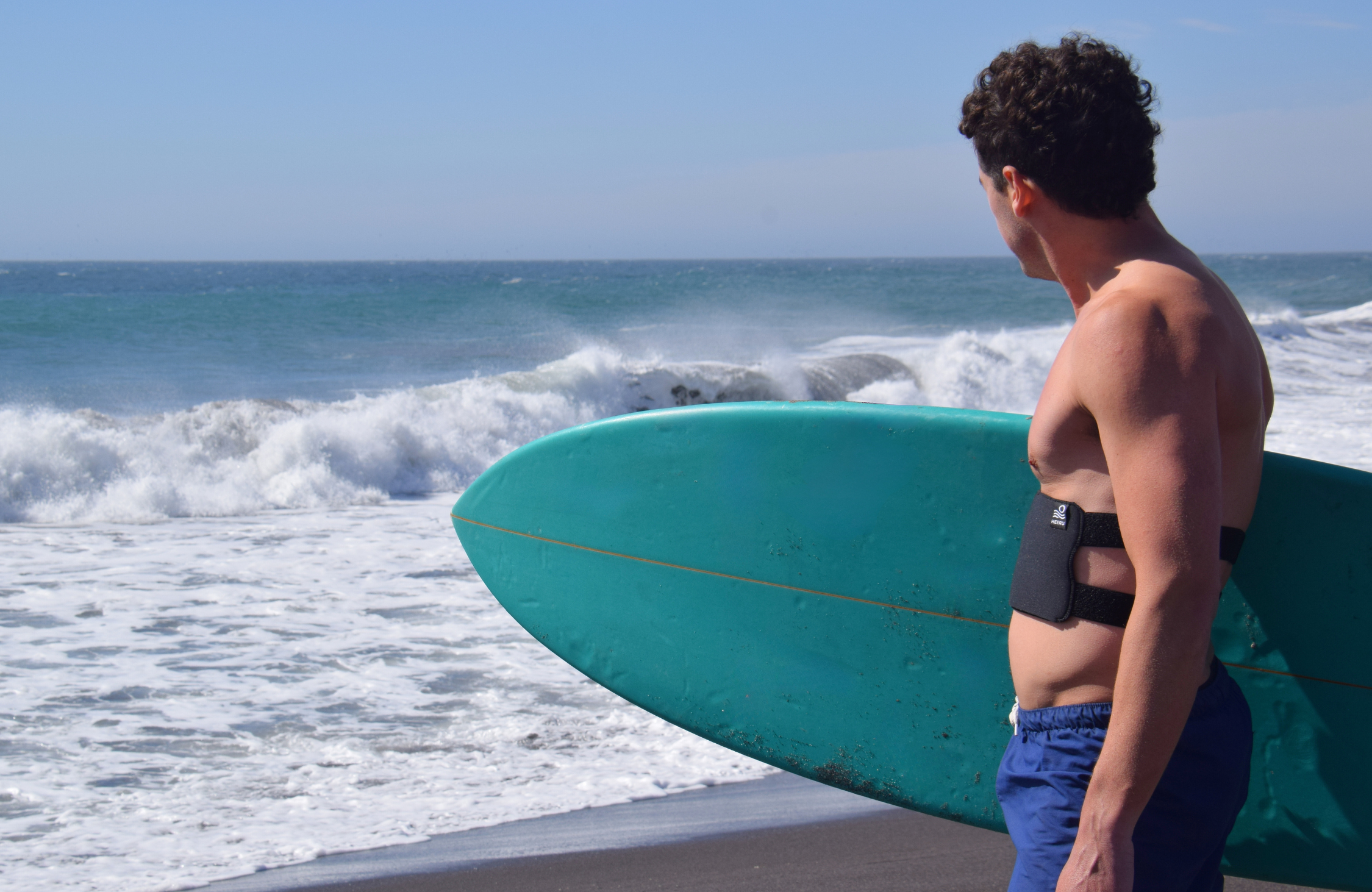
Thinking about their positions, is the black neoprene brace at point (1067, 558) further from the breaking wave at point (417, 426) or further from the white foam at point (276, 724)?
the breaking wave at point (417, 426)

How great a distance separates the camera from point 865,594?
188 cm

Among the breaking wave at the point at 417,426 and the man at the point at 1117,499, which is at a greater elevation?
the man at the point at 1117,499

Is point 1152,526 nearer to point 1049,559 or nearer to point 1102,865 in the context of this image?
point 1049,559

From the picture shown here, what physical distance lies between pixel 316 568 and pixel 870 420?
13.2 feet

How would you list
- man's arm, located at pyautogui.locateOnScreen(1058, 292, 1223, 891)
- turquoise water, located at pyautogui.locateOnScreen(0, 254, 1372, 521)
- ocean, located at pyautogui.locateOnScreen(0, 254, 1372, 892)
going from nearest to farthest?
man's arm, located at pyautogui.locateOnScreen(1058, 292, 1223, 891) < ocean, located at pyautogui.locateOnScreen(0, 254, 1372, 892) < turquoise water, located at pyautogui.locateOnScreen(0, 254, 1372, 521)

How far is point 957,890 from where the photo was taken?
2295mm

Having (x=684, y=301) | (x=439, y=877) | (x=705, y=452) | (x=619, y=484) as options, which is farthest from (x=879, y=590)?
(x=684, y=301)

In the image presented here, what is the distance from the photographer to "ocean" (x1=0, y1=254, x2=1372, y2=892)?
8.86 ft

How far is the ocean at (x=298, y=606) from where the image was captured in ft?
8.86

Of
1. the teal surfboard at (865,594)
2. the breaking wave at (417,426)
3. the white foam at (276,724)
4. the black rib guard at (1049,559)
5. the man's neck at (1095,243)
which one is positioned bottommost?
the white foam at (276,724)

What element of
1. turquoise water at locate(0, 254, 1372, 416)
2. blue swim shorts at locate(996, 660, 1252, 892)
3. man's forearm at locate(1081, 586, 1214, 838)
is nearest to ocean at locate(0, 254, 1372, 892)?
turquoise water at locate(0, 254, 1372, 416)

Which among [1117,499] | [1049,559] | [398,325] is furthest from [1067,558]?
[398,325]

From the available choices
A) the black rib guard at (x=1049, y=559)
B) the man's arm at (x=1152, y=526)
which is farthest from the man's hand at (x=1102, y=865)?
the black rib guard at (x=1049, y=559)

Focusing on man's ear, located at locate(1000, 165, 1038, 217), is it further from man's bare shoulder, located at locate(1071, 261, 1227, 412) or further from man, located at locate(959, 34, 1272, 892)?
man's bare shoulder, located at locate(1071, 261, 1227, 412)
